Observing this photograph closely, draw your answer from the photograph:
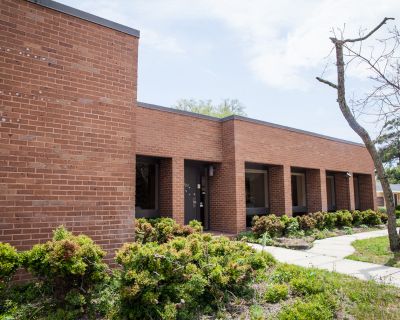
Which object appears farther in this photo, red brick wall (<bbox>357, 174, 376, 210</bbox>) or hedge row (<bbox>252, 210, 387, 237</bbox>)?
red brick wall (<bbox>357, 174, 376, 210</bbox>)

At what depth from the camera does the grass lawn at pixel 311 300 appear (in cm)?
411

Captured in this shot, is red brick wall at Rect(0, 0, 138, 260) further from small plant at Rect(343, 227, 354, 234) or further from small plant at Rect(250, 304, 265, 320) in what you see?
small plant at Rect(343, 227, 354, 234)

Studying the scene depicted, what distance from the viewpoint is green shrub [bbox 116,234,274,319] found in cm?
381

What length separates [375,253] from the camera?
8.70 metres

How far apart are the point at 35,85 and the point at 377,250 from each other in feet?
30.5

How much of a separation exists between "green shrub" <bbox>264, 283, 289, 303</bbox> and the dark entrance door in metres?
7.33

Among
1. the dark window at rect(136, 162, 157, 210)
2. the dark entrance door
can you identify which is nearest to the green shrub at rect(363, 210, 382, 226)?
the dark entrance door

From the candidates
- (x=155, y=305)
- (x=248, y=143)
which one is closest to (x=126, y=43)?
(x=155, y=305)

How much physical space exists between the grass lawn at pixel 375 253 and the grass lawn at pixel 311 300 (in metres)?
2.48

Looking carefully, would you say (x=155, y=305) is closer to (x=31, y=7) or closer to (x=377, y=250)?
(x=31, y=7)

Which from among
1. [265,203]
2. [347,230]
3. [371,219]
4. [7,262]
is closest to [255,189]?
[265,203]

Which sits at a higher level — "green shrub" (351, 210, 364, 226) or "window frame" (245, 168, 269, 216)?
"window frame" (245, 168, 269, 216)

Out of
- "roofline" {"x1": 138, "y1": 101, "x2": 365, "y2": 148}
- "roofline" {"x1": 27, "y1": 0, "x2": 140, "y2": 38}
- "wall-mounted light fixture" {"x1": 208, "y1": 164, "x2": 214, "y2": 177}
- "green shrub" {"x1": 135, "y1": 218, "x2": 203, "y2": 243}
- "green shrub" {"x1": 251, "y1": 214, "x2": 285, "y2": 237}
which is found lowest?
"green shrub" {"x1": 251, "y1": 214, "x2": 285, "y2": 237}

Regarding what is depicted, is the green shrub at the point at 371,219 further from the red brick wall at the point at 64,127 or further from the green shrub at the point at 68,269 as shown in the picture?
the green shrub at the point at 68,269
